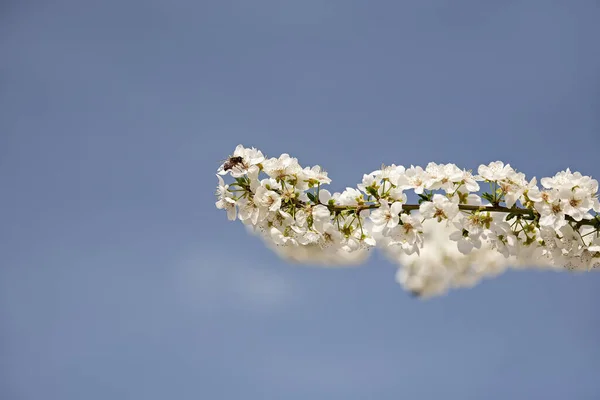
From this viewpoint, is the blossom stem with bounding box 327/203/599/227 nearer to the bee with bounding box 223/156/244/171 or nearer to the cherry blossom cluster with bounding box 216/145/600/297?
the cherry blossom cluster with bounding box 216/145/600/297

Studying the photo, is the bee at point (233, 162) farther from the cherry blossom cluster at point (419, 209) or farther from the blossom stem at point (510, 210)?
the blossom stem at point (510, 210)

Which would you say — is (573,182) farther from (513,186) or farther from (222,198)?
(222,198)

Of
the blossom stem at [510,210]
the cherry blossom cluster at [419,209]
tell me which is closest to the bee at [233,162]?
the cherry blossom cluster at [419,209]

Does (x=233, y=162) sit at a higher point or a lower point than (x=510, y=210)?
higher

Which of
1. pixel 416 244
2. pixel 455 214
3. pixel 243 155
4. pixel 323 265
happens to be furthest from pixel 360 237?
pixel 323 265

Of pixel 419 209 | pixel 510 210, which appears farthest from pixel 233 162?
pixel 510 210

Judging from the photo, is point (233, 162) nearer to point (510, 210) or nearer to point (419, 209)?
point (419, 209)

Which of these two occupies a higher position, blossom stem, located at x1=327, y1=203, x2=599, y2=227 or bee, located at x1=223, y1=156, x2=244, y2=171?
bee, located at x1=223, y1=156, x2=244, y2=171

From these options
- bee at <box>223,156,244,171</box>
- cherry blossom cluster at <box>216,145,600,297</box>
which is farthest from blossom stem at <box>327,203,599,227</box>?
bee at <box>223,156,244,171</box>
